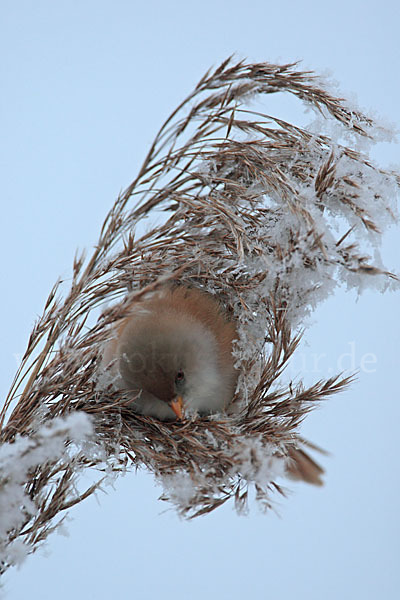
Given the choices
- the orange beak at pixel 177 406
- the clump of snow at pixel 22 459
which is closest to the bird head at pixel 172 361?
the orange beak at pixel 177 406

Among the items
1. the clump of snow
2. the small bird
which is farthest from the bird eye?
the clump of snow

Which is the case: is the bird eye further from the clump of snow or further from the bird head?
the clump of snow

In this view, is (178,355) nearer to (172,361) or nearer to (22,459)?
(172,361)

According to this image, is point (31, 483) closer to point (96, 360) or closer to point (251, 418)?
point (96, 360)

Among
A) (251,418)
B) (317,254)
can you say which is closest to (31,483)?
(251,418)

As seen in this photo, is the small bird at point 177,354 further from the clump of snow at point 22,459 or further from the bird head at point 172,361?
the clump of snow at point 22,459

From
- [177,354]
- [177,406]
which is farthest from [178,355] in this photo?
[177,406]
